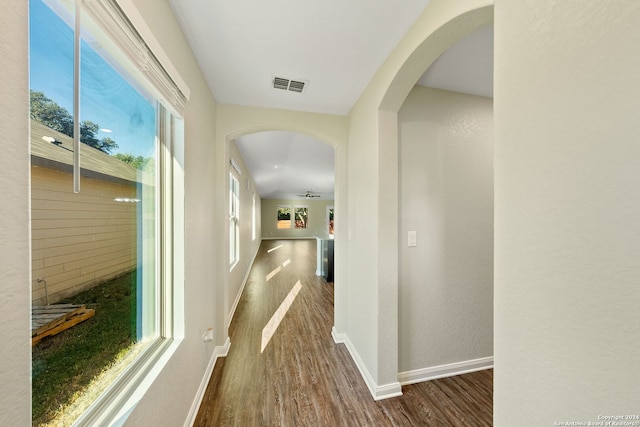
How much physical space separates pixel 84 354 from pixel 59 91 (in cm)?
88

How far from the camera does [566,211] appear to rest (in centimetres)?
63

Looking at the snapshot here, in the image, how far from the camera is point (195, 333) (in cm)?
Answer: 158

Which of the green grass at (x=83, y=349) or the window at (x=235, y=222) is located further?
the window at (x=235, y=222)

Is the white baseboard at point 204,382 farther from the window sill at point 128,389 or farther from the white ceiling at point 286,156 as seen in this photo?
the white ceiling at point 286,156

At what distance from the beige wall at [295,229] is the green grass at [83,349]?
35.6 feet

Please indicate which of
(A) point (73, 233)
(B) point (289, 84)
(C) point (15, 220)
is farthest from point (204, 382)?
(B) point (289, 84)

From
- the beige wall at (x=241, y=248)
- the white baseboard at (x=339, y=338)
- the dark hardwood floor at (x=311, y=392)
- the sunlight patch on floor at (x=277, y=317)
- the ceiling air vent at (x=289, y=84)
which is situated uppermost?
the ceiling air vent at (x=289, y=84)

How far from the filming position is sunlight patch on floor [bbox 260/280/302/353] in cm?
250

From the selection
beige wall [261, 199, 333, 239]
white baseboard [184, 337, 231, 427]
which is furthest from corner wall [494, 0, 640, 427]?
beige wall [261, 199, 333, 239]

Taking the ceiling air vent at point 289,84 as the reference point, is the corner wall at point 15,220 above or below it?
below

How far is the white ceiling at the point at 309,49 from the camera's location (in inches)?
48.0

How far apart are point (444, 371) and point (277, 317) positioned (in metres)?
2.02

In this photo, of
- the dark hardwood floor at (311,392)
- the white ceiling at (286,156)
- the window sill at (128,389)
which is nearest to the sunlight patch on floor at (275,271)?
the dark hardwood floor at (311,392)

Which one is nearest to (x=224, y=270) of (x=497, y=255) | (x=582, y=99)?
(x=497, y=255)
